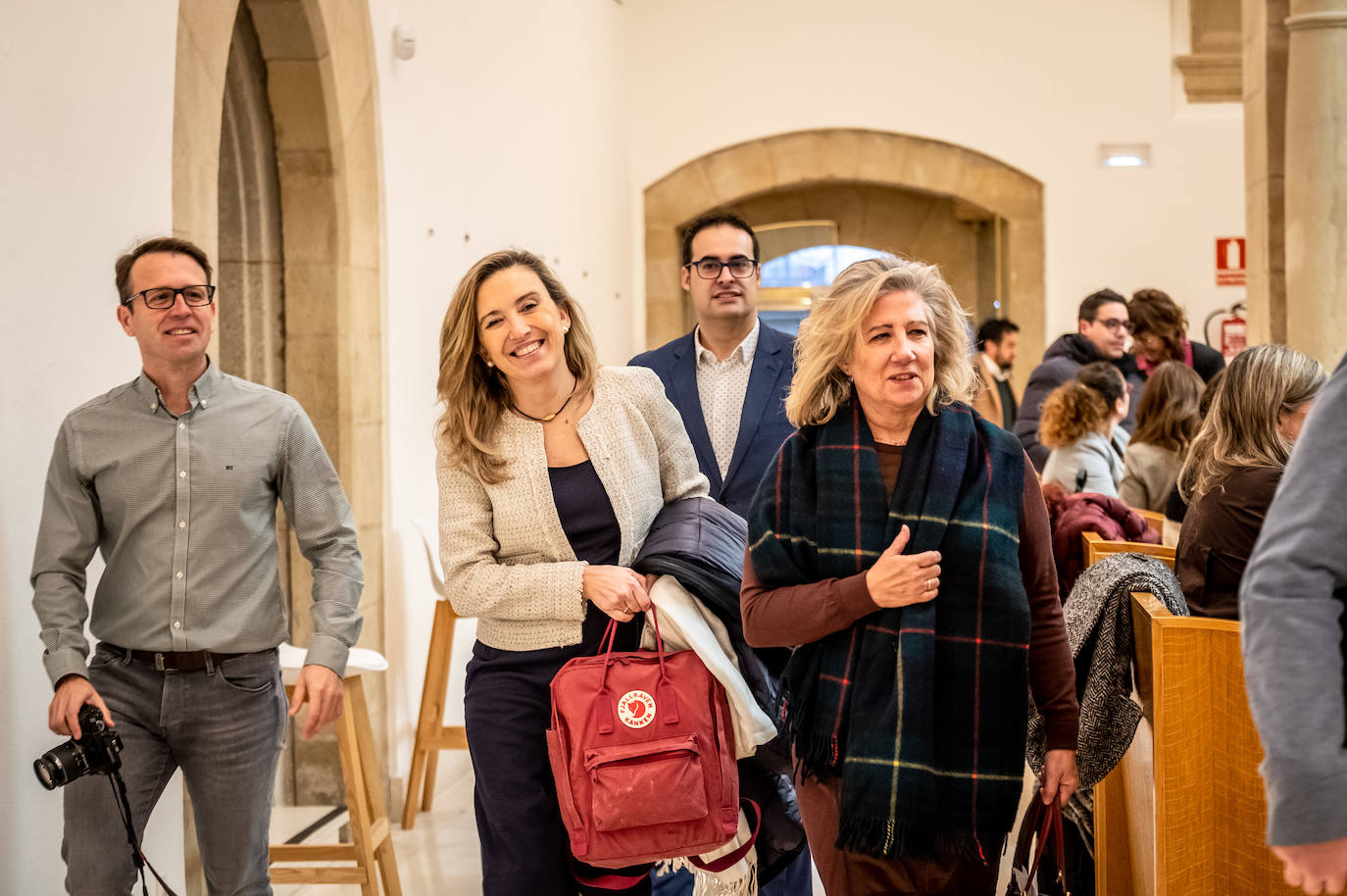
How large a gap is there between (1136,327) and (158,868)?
14.6 ft

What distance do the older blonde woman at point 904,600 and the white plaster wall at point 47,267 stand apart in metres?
1.40

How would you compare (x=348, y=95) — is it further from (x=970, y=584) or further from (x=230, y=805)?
(x=970, y=584)

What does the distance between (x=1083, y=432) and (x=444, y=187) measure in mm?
2612

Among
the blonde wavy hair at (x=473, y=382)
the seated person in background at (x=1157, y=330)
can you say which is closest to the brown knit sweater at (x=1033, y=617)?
the blonde wavy hair at (x=473, y=382)

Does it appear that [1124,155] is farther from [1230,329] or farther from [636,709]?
[636,709]

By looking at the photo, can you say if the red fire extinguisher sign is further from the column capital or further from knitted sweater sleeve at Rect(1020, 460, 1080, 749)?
knitted sweater sleeve at Rect(1020, 460, 1080, 749)

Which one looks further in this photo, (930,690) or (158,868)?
(158,868)

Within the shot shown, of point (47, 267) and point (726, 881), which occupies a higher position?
point (47, 267)

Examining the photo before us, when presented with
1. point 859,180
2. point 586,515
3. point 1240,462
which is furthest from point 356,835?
point 859,180

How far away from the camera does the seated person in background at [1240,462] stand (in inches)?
A: 112

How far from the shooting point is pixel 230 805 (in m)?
2.54

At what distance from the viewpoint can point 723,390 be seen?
3.46 meters

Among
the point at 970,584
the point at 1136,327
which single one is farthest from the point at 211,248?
the point at 1136,327

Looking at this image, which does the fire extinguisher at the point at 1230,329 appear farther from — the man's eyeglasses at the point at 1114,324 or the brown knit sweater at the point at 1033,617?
the brown knit sweater at the point at 1033,617
